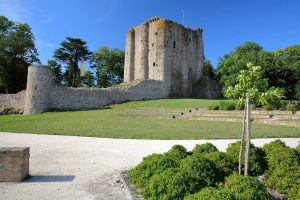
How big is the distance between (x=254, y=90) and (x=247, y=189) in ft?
7.52

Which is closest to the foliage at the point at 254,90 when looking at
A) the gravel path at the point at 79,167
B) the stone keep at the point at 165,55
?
the gravel path at the point at 79,167

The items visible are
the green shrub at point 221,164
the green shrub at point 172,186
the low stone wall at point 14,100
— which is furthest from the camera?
the low stone wall at point 14,100

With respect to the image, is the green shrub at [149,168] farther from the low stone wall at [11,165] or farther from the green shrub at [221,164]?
the low stone wall at [11,165]

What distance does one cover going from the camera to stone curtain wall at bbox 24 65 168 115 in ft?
105

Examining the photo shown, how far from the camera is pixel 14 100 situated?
35.7 meters

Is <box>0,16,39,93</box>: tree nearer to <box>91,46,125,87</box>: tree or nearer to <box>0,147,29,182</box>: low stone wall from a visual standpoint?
<box>91,46,125,87</box>: tree

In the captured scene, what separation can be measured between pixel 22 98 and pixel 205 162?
33507mm

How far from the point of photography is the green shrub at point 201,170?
560cm

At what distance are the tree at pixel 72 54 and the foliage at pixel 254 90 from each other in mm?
45222

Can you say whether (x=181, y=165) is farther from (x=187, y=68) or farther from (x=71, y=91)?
(x=187, y=68)

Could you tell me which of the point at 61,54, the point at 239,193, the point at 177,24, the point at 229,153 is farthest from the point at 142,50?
the point at 239,193

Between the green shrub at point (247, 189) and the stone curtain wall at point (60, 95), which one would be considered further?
the stone curtain wall at point (60, 95)

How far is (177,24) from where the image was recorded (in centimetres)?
4600

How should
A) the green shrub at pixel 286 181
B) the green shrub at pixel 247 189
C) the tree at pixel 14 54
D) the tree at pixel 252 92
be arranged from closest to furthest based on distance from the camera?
the green shrub at pixel 247 189 → the green shrub at pixel 286 181 → the tree at pixel 252 92 → the tree at pixel 14 54
